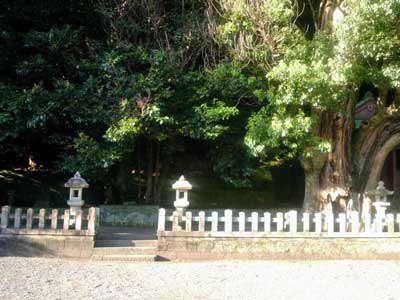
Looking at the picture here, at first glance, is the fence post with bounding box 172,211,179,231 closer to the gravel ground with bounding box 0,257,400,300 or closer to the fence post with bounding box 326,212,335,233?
the gravel ground with bounding box 0,257,400,300

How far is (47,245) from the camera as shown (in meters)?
8.13

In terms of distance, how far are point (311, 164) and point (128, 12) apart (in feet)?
20.2

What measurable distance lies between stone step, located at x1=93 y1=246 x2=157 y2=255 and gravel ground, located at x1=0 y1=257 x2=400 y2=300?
36 centimetres

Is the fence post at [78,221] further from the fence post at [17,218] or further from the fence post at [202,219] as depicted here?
the fence post at [202,219]

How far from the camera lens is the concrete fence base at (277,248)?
27.2 ft

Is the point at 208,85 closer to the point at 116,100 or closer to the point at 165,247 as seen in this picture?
the point at 116,100

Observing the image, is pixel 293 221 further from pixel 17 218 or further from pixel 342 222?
pixel 17 218

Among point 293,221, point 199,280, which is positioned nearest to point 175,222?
point 199,280

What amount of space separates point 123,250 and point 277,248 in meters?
3.13

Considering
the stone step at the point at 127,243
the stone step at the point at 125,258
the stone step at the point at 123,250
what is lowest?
the stone step at the point at 125,258

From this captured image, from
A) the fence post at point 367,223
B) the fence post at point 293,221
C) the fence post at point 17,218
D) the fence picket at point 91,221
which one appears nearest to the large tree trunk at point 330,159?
the fence post at point 367,223

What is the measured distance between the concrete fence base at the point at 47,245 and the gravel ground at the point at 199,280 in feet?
0.82

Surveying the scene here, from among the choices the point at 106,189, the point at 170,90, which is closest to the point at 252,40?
the point at 170,90

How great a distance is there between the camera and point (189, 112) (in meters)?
10.5
